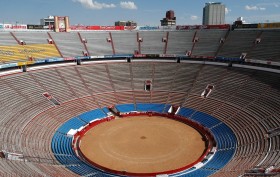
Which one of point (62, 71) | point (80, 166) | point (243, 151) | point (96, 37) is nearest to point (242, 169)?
point (243, 151)

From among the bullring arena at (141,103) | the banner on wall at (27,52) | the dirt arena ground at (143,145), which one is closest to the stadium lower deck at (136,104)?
the bullring arena at (141,103)

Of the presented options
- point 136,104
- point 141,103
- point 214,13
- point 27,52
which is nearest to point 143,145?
point 136,104

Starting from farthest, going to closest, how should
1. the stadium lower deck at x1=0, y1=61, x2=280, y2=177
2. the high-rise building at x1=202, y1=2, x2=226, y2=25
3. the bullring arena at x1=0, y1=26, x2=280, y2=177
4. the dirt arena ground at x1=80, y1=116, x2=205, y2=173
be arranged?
1. the high-rise building at x1=202, y1=2, x2=226, y2=25
2. the dirt arena ground at x1=80, y1=116, x2=205, y2=173
3. the bullring arena at x1=0, y1=26, x2=280, y2=177
4. the stadium lower deck at x1=0, y1=61, x2=280, y2=177

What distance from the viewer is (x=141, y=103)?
43688mm

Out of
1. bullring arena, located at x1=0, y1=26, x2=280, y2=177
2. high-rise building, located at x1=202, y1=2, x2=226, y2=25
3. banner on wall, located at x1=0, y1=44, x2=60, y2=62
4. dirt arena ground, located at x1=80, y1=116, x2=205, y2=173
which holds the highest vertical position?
high-rise building, located at x1=202, y1=2, x2=226, y2=25

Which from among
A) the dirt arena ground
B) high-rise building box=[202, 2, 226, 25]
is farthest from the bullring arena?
high-rise building box=[202, 2, 226, 25]

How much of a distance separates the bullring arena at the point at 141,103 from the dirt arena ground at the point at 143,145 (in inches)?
5.0

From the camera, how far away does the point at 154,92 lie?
4584 centimetres

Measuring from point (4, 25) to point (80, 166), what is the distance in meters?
36.9

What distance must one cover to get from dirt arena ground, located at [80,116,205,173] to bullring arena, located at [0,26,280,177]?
127 millimetres

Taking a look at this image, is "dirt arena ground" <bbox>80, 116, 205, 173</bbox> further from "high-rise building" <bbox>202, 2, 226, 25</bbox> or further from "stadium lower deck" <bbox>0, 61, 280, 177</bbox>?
"high-rise building" <bbox>202, 2, 226, 25</bbox>

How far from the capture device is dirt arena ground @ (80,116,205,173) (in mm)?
27922

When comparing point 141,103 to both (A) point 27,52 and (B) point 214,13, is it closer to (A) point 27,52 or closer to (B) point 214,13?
(A) point 27,52

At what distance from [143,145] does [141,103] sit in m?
12.6
